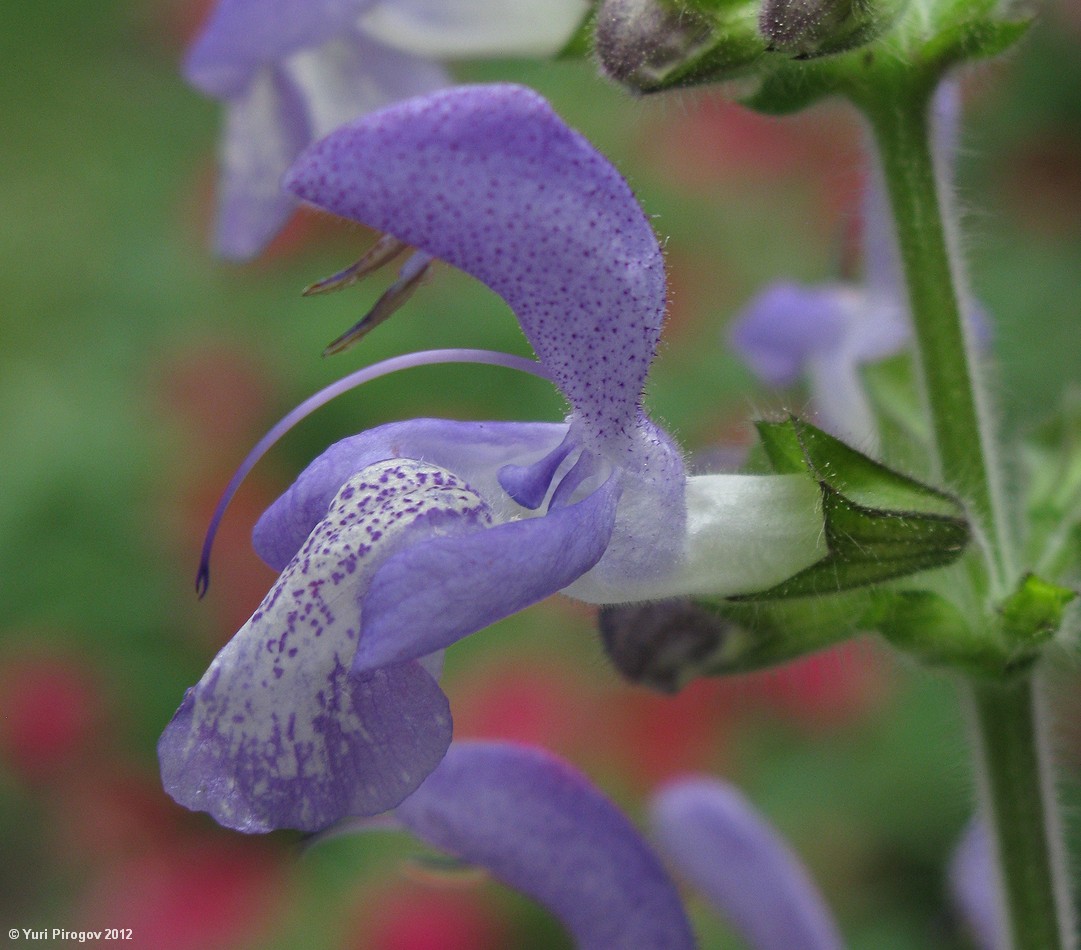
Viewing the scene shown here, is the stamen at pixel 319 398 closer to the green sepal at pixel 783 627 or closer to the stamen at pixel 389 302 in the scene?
the stamen at pixel 389 302

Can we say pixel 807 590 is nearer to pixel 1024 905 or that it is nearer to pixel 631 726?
pixel 1024 905

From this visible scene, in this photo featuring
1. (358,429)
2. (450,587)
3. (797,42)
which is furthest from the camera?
(358,429)

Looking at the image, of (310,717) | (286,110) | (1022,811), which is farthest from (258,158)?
(1022,811)

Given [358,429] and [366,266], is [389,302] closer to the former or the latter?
[366,266]

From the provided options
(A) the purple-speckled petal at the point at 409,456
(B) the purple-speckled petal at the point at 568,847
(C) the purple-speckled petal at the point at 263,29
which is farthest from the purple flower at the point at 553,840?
(C) the purple-speckled petal at the point at 263,29

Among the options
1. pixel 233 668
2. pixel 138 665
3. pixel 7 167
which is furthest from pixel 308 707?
pixel 7 167

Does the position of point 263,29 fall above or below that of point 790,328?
above

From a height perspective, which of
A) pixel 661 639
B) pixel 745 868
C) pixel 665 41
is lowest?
pixel 745 868
